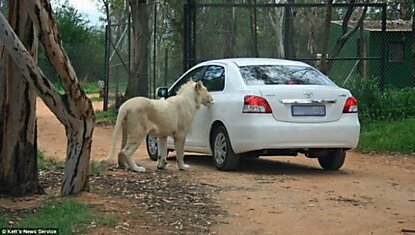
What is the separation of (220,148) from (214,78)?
3.99 feet

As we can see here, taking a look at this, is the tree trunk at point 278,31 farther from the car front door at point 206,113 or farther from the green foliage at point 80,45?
the green foliage at point 80,45

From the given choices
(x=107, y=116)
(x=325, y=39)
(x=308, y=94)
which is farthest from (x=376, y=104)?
(x=107, y=116)

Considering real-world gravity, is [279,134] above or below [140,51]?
below

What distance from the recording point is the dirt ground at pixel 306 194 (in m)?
7.74

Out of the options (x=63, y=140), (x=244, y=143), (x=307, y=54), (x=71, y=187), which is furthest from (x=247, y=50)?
(x=71, y=187)

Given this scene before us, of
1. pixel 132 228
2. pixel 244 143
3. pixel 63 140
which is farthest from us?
pixel 63 140

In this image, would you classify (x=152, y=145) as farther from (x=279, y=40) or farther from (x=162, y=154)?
(x=279, y=40)

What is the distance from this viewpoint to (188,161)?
13391 mm

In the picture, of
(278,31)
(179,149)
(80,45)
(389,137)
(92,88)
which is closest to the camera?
(179,149)

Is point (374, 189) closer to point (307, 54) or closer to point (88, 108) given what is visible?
point (88, 108)

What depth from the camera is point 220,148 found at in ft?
39.0

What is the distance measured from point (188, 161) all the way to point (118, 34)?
49.0ft

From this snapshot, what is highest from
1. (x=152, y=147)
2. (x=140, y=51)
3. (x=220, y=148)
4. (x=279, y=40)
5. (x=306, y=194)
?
(x=279, y=40)

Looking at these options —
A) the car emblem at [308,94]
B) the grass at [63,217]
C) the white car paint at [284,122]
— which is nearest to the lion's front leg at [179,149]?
the white car paint at [284,122]
